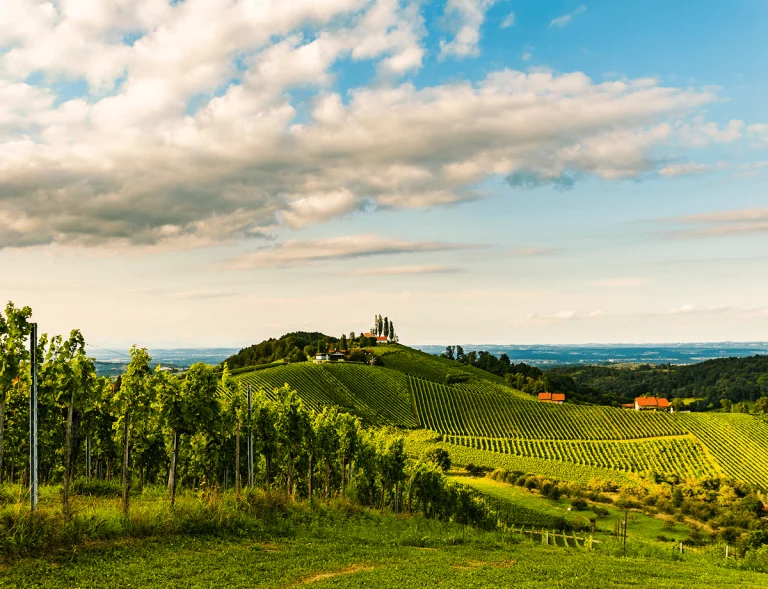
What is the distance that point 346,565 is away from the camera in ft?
66.7

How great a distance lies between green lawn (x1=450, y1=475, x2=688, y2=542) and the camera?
6726cm

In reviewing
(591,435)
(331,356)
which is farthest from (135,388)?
(331,356)

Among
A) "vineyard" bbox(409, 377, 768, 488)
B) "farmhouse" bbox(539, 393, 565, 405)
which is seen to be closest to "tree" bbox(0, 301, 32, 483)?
"vineyard" bbox(409, 377, 768, 488)

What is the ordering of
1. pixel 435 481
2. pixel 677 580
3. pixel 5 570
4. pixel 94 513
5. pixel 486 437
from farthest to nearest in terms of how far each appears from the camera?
pixel 486 437
pixel 435 481
pixel 677 580
pixel 94 513
pixel 5 570

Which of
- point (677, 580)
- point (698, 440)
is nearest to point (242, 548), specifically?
point (677, 580)

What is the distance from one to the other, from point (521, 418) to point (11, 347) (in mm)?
136195

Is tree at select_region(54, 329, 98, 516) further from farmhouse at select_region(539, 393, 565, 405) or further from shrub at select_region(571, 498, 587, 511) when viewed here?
farmhouse at select_region(539, 393, 565, 405)

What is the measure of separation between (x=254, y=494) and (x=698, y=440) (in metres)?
133

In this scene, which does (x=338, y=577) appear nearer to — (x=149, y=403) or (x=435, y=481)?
(x=149, y=403)

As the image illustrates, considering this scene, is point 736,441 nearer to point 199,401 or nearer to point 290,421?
point 290,421

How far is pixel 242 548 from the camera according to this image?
67.5 ft

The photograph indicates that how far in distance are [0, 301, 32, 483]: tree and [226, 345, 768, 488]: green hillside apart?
285 feet

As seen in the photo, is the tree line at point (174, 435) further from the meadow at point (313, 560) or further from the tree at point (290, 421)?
the meadow at point (313, 560)

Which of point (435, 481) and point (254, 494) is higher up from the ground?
point (254, 494)
